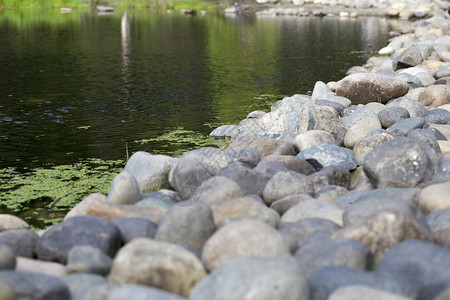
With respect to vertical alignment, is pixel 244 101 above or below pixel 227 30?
below

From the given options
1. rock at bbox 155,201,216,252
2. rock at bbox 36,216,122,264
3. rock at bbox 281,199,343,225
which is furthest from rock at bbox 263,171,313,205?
rock at bbox 36,216,122,264

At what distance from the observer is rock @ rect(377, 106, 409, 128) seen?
29.7 feet

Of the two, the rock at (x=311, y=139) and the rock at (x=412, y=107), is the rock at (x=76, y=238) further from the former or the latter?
the rock at (x=412, y=107)

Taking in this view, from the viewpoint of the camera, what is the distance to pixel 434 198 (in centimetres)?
514

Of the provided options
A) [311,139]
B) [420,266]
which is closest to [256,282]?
[420,266]

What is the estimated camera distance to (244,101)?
47.3ft

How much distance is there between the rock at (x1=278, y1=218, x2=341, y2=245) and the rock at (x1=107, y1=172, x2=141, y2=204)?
5.97ft

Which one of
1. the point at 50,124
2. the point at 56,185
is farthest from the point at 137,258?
the point at 50,124

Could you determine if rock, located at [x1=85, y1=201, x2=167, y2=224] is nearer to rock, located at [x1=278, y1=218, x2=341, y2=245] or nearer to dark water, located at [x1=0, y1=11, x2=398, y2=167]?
rock, located at [x1=278, y1=218, x2=341, y2=245]

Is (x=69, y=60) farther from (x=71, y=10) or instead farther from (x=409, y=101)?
(x=71, y=10)

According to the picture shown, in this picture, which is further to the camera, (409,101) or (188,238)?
(409,101)

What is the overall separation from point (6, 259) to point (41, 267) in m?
0.31

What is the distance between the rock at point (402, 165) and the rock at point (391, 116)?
2993 mm

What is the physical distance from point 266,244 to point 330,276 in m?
0.63
